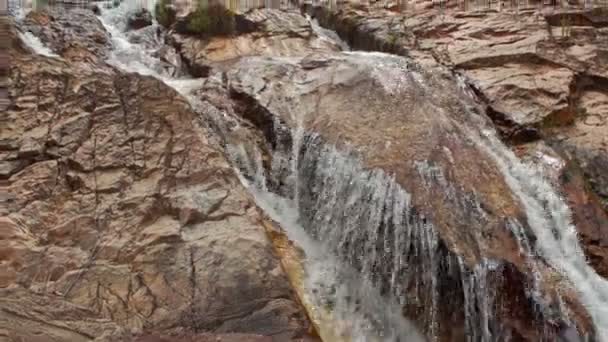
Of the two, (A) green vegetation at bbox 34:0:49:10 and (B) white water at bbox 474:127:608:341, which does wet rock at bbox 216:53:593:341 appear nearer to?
(B) white water at bbox 474:127:608:341

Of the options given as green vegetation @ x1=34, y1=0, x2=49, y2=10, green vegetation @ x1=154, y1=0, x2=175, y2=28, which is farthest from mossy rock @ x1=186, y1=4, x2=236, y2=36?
green vegetation @ x1=34, y1=0, x2=49, y2=10

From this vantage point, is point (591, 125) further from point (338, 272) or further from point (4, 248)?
point (4, 248)

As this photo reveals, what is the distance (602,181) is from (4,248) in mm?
6577

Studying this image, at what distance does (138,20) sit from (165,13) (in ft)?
3.02

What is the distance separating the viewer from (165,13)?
11953 mm

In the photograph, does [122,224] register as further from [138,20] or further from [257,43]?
[138,20]

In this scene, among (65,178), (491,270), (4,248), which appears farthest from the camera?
(65,178)

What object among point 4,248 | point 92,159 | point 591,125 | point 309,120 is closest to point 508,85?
point 591,125

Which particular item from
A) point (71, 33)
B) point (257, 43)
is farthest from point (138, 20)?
point (257, 43)

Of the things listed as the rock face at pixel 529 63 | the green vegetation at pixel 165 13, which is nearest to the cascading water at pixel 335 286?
the rock face at pixel 529 63

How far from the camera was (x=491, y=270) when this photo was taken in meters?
5.44

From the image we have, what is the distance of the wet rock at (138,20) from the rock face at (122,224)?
5303 mm

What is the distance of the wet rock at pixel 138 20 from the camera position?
12.4m

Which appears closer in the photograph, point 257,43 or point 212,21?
point 257,43
